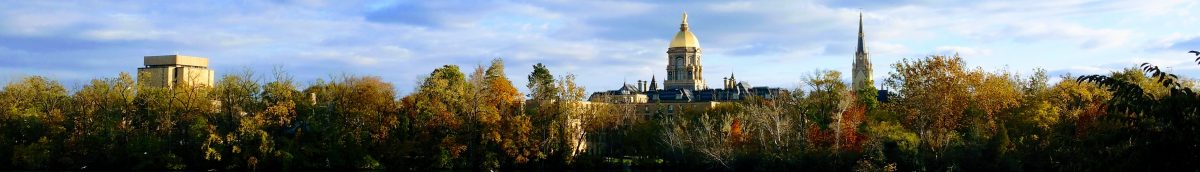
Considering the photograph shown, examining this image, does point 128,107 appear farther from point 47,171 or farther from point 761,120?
point 761,120

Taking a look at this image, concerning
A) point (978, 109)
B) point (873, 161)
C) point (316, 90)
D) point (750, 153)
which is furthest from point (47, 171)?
point (978, 109)

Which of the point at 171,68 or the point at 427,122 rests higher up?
the point at 171,68

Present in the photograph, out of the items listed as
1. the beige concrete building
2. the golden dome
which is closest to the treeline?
the beige concrete building

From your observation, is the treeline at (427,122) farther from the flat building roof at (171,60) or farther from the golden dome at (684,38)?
the golden dome at (684,38)

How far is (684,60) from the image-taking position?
186750mm

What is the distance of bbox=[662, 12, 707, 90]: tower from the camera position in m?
186

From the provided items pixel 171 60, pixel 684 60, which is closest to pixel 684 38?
pixel 684 60

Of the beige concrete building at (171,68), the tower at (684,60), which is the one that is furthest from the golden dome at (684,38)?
the beige concrete building at (171,68)

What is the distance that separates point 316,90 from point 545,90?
1345cm

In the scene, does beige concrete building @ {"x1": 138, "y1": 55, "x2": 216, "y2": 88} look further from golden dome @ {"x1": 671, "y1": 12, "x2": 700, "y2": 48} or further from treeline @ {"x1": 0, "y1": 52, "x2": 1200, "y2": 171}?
golden dome @ {"x1": 671, "y1": 12, "x2": 700, "y2": 48}

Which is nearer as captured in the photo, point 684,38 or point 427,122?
point 427,122

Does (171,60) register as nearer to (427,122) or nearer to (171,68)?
(171,68)

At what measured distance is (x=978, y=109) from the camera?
58375mm

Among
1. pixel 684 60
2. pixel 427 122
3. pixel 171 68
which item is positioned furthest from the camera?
pixel 684 60
